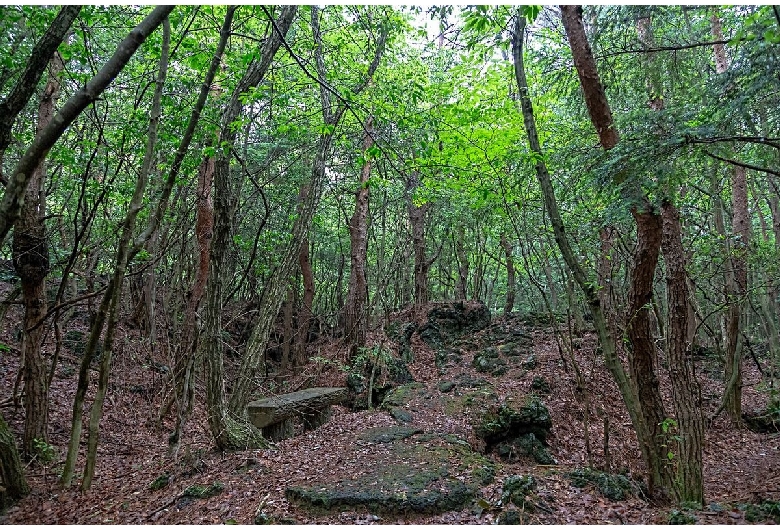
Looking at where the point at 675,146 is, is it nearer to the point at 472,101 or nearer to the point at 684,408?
the point at 684,408

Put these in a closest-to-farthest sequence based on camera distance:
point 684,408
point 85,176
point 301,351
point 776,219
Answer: point 684,408
point 85,176
point 776,219
point 301,351

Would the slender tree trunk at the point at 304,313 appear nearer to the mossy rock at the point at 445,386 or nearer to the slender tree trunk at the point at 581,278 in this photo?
the mossy rock at the point at 445,386

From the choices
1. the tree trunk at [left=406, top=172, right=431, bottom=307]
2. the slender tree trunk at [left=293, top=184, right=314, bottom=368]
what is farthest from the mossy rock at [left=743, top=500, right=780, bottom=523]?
the tree trunk at [left=406, top=172, right=431, bottom=307]

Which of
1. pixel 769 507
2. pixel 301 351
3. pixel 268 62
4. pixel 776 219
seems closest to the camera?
pixel 769 507

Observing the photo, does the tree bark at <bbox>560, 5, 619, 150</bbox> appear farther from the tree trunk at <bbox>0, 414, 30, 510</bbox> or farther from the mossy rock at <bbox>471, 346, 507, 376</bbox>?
the tree trunk at <bbox>0, 414, 30, 510</bbox>

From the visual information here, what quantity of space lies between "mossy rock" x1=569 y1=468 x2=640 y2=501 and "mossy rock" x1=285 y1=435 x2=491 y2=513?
1074mm

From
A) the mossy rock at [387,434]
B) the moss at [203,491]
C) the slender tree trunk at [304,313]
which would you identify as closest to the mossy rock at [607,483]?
the mossy rock at [387,434]

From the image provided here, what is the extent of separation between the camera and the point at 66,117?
3.17 meters

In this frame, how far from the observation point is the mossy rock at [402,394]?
8.72 m

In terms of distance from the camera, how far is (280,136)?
10.2 meters

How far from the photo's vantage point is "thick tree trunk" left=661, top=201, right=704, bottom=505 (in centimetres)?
501

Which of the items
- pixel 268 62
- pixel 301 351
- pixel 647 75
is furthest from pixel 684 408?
pixel 301 351

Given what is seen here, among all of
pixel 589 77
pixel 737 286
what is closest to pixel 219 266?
pixel 589 77

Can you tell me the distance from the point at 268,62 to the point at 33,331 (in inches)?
180
